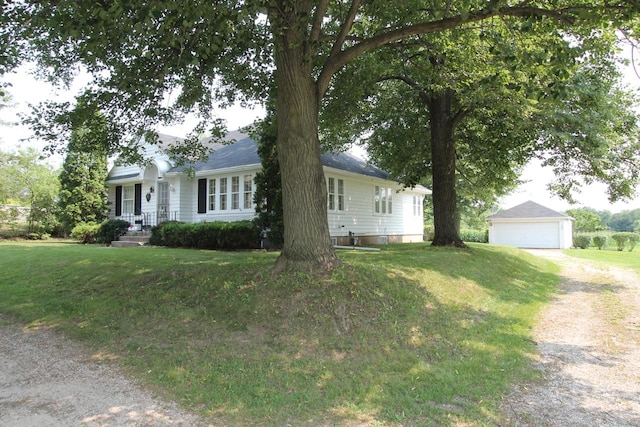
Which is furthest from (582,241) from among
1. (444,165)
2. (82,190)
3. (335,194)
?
(82,190)

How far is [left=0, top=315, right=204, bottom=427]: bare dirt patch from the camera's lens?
12.1 ft

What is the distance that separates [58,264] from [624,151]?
1751 centimetres

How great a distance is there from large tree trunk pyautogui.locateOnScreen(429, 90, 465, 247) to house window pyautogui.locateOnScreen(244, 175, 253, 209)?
746 centimetres

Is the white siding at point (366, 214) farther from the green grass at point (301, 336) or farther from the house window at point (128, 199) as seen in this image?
the house window at point (128, 199)

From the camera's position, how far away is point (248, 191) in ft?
57.4

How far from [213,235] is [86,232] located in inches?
321

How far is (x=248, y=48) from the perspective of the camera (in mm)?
9141

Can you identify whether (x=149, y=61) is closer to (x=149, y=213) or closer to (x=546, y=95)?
(x=546, y=95)

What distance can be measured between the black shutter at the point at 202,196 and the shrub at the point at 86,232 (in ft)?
16.8

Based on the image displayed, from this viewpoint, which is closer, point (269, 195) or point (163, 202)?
point (269, 195)

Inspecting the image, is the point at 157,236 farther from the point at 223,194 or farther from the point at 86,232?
the point at 86,232

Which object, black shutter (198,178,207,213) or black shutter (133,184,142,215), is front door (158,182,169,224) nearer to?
black shutter (133,184,142,215)

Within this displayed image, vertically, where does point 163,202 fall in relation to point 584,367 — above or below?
above

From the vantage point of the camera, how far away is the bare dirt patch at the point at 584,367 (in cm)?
389
